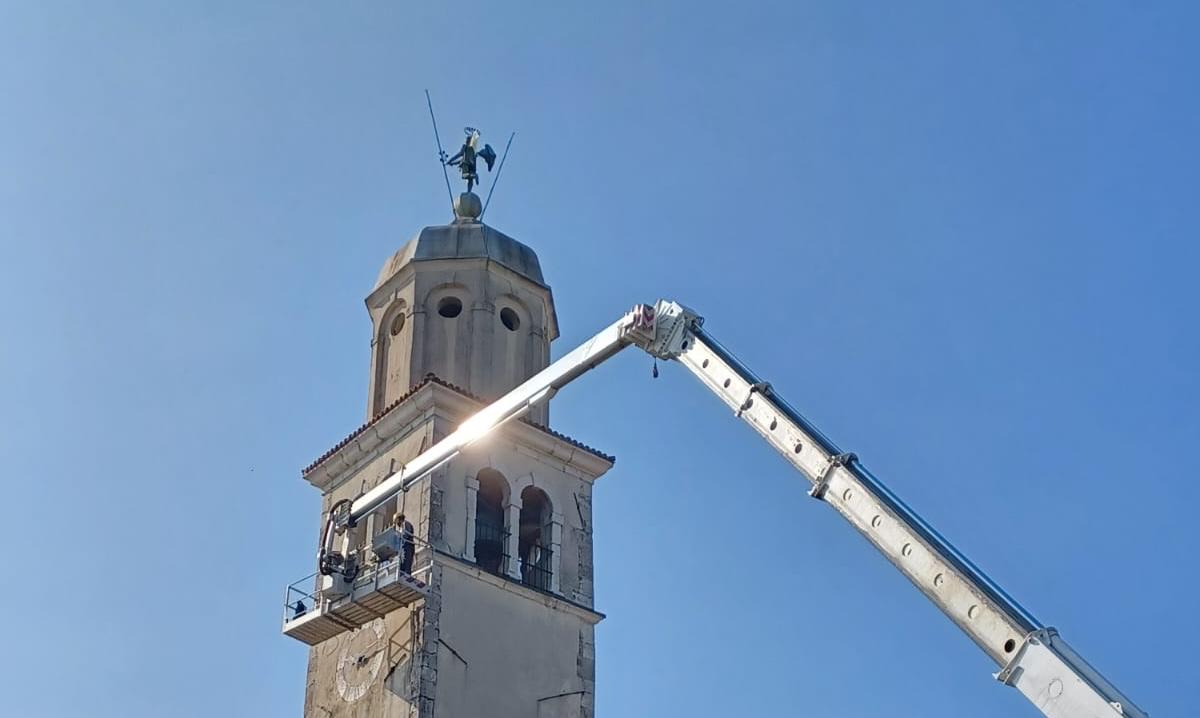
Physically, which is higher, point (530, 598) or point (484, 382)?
point (484, 382)

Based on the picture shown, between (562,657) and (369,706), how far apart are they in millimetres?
4223

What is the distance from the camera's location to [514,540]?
34.5 m

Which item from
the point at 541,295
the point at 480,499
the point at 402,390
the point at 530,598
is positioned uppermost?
the point at 541,295

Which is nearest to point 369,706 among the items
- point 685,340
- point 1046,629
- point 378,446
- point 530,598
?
point 530,598

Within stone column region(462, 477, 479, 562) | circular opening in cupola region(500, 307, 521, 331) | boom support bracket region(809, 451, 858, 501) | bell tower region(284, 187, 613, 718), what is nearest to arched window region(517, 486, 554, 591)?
bell tower region(284, 187, 613, 718)

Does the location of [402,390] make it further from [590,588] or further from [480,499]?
[590,588]

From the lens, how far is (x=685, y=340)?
27.1 m

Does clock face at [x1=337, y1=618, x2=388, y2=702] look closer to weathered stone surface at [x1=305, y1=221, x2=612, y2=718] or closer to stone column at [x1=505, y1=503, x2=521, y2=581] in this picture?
weathered stone surface at [x1=305, y1=221, x2=612, y2=718]

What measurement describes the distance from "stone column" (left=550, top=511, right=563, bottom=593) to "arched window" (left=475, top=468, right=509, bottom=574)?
44.7 inches

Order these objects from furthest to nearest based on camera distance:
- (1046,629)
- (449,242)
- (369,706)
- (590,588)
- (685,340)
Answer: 1. (449,242)
2. (590,588)
3. (369,706)
4. (685,340)
5. (1046,629)

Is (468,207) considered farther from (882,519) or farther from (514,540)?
(882,519)

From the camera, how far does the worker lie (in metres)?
31.8

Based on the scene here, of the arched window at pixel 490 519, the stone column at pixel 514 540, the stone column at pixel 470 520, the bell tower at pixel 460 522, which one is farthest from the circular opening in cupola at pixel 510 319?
the stone column at pixel 514 540

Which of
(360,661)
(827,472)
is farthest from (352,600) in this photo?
(827,472)
